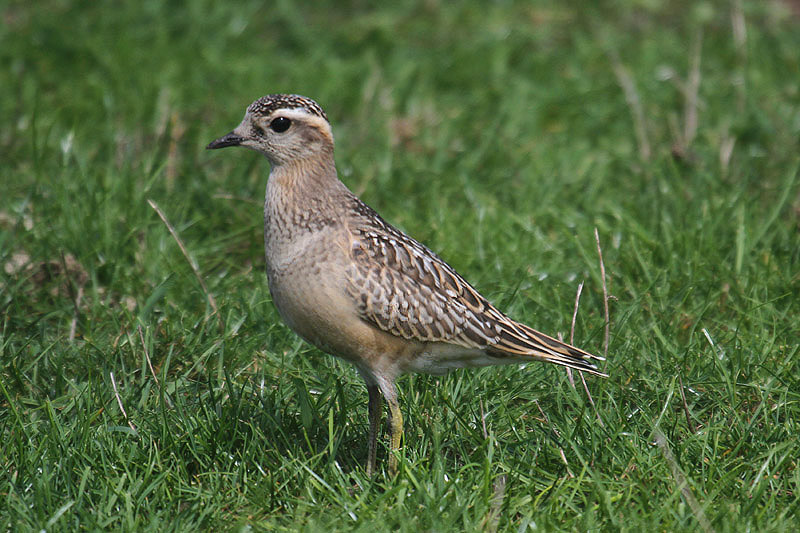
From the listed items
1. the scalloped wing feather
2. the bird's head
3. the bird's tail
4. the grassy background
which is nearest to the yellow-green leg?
the grassy background

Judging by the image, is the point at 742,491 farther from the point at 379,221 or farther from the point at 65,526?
the point at 65,526

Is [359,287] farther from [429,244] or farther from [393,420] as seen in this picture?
[429,244]

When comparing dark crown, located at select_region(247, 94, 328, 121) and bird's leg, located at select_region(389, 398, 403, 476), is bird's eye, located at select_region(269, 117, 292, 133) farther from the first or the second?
bird's leg, located at select_region(389, 398, 403, 476)

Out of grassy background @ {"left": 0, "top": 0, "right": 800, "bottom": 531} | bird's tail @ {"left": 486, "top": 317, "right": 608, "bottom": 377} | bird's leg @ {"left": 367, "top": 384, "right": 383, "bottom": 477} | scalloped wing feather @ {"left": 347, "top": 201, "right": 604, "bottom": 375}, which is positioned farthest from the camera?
bird's leg @ {"left": 367, "top": 384, "right": 383, "bottom": 477}

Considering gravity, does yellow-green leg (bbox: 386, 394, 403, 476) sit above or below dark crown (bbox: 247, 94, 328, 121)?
below

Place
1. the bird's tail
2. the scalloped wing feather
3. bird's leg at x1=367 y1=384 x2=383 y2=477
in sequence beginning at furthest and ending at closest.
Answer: bird's leg at x1=367 y1=384 x2=383 y2=477 → the bird's tail → the scalloped wing feather

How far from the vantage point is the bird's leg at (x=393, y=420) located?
16.9ft

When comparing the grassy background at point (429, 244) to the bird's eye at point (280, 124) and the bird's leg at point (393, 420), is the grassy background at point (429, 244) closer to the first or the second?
the bird's leg at point (393, 420)

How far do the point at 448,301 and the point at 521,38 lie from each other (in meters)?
6.03

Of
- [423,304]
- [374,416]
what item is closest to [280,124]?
[423,304]

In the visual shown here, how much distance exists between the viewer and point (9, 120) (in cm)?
860

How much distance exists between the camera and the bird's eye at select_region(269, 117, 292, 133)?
5355 millimetres

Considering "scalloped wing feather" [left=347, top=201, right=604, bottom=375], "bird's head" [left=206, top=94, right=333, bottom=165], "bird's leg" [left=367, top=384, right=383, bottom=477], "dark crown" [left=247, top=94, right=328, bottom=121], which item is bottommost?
"bird's leg" [left=367, top=384, right=383, bottom=477]

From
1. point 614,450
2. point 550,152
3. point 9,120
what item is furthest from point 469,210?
point 9,120
